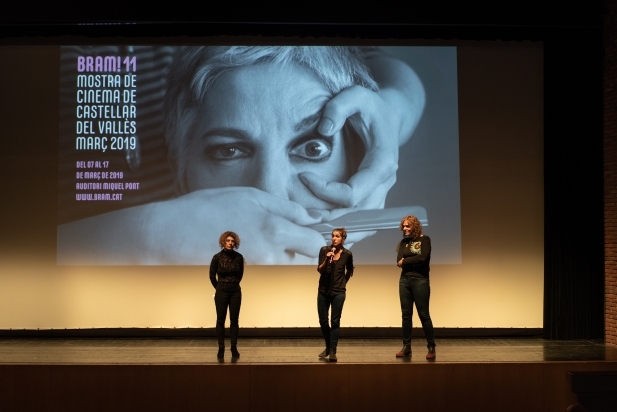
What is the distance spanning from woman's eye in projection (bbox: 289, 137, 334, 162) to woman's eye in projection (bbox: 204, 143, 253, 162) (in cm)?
53

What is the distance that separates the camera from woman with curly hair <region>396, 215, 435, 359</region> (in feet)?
19.9

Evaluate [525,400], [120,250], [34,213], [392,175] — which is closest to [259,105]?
[392,175]

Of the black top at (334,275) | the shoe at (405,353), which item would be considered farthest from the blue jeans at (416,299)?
the black top at (334,275)

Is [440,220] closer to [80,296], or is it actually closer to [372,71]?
[372,71]

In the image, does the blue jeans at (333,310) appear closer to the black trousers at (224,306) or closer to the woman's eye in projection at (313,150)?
the black trousers at (224,306)

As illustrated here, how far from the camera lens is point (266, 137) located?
7859 mm

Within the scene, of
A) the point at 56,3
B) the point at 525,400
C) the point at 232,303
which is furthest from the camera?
the point at 56,3

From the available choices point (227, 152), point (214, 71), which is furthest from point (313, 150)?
point (214, 71)

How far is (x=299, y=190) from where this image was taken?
7.84m

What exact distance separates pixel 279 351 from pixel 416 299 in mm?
1548

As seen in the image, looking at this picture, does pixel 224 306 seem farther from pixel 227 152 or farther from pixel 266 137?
pixel 266 137

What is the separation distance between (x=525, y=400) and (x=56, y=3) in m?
6.16

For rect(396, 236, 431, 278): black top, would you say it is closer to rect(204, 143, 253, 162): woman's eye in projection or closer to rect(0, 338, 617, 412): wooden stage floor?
rect(0, 338, 617, 412): wooden stage floor

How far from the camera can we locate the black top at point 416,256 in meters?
6.05
